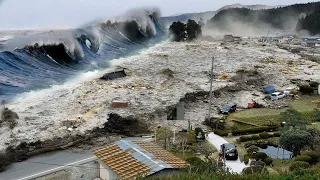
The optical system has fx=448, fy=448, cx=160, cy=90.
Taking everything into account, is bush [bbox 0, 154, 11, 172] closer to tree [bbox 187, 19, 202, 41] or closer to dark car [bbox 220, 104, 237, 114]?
dark car [bbox 220, 104, 237, 114]

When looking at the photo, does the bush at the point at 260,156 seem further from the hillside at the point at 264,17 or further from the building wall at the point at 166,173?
the hillside at the point at 264,17

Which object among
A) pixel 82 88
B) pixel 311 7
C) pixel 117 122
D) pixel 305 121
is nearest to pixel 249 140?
pixel 305 121

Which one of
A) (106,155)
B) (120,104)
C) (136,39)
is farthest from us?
(136,39)

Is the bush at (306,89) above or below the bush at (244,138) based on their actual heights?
below

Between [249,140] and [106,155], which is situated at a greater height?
[106,155]

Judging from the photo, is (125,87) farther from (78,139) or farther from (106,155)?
(106,155)

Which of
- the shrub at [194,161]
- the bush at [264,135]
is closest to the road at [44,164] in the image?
the shrub at [194,161]

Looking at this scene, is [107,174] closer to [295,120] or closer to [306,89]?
[295,120]
